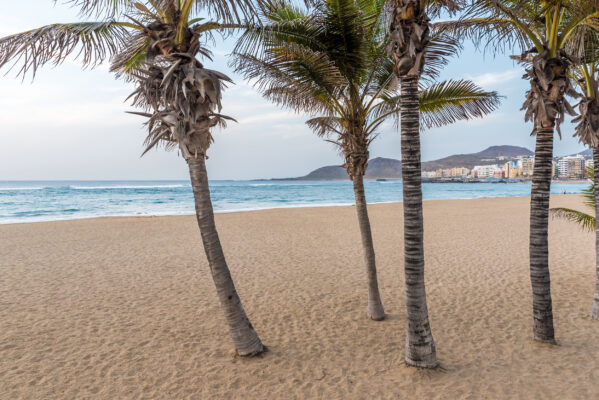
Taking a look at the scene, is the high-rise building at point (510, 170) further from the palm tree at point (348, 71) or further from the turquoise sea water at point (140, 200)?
the palm tree at point (348, 71)

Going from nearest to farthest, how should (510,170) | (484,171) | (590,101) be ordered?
(590,101) < (510,170) < (484,171)

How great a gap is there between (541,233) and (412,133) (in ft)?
8.47

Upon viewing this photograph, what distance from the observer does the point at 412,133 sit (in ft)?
13.7

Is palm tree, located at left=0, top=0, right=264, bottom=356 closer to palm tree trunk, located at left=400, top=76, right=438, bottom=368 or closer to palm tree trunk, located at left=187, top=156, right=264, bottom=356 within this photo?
palm tree trunk, located at left=187, top=156, right=264, bottom=356

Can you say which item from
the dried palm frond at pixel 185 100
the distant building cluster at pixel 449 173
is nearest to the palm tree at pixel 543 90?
the dried palm frond at pixel 185 100

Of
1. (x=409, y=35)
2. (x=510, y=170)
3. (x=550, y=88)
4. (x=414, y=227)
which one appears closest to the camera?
(x=409, y=35)

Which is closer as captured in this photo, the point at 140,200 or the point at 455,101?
the point at 455,101

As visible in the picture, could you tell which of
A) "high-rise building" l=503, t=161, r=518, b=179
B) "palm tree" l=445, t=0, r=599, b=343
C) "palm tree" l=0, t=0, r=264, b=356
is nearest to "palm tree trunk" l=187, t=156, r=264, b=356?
"palm tree" l=0, t=0, r=264, b=356

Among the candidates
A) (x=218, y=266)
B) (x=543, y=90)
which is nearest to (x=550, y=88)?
(x=543, y=90)

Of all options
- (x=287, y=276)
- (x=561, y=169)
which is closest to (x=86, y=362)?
(x=287, y=276)

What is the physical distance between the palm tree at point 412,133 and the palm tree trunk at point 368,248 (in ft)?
5.68

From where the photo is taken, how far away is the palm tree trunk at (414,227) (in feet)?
13.7

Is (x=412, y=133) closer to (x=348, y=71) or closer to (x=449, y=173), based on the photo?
(x=348, y=71)

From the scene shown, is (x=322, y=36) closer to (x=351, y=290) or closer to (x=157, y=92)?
(x=157, y=92)
